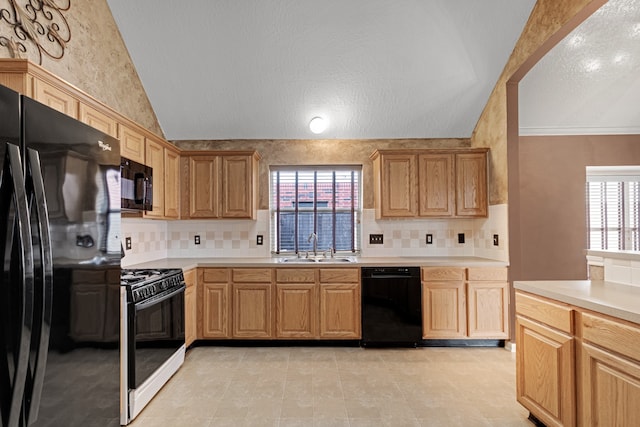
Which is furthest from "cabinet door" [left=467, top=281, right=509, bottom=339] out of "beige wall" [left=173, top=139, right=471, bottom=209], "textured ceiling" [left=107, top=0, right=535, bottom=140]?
"textured ceiling" [left=107, top=0, right=535, bottom=140]


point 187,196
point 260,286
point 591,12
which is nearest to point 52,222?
point 260,286

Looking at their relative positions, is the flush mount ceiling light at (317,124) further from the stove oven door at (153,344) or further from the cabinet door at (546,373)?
the cabinet door at (546,373)

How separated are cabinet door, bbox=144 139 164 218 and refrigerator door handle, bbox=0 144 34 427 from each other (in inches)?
85.4

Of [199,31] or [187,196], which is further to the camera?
[187,196]

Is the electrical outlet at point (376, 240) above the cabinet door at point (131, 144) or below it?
below

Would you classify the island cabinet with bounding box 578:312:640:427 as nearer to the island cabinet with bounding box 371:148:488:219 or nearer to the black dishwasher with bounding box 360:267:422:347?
the black dishwasher with bounding box 360:267:422:347

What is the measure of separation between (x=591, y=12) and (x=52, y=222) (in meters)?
3.59

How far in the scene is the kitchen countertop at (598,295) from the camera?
1521 mm

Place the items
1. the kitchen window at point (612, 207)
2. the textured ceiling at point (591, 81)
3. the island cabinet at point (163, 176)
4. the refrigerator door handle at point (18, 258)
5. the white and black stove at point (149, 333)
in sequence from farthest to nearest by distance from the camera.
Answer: the kitchen window at point (612, 207) → the island cabinet at point (163, 176) → the textured ceiling at point (591, 81) → the white and black stove at point (149, 333) → the refrigerator door handle at point (18, 258)

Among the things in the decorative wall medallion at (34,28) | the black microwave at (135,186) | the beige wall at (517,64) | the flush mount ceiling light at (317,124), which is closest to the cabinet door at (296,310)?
the black microwave at (135,186)

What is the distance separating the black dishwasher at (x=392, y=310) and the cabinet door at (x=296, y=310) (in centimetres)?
52

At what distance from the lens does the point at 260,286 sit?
352cm

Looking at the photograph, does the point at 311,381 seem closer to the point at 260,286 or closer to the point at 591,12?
the point at 260,286

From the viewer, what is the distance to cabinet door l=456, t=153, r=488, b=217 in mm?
3844
